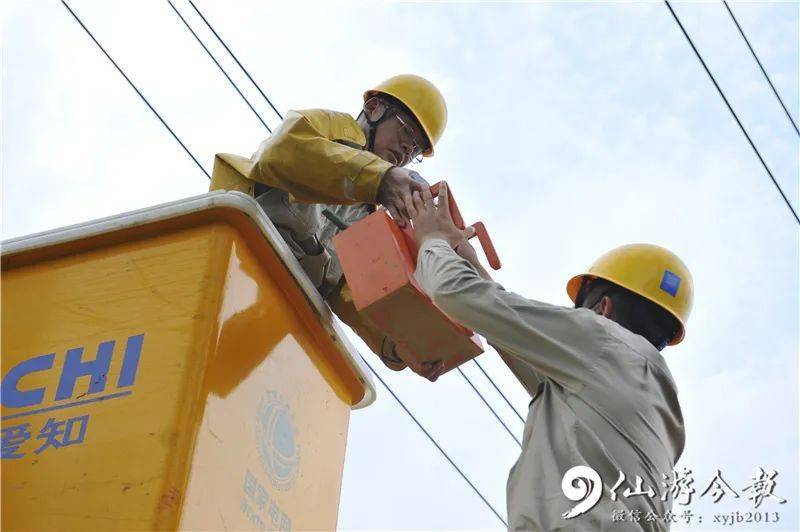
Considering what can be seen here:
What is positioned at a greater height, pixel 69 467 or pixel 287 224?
pixel 287 224

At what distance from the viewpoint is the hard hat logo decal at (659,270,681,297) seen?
352 centimetres

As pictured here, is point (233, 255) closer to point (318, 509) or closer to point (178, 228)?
point (178, 228)

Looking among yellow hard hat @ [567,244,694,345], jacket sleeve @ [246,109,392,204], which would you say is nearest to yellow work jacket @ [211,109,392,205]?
jacket sleeve @ [246,109,392,204]

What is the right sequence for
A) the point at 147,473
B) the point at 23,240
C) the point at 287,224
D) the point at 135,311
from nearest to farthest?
the point at 147,473 → the point at 135,311 → the point at 23,240 → the point at 287,224

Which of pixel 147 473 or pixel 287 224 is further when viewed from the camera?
pixel 287 224

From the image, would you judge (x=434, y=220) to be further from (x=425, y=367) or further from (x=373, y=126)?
(x=373, y=126)

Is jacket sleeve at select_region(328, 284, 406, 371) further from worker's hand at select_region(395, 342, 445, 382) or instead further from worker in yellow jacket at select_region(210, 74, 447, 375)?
worker's hand at select_region(395, 342, 445, 382)

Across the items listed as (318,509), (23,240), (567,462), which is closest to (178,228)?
(23,240)

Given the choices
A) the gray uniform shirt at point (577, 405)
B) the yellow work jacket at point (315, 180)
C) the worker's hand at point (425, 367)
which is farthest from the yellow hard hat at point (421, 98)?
the gray uniform shirt at point (577, 405)

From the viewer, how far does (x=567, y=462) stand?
2.54m

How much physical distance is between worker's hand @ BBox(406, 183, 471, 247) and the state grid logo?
1.96 feet

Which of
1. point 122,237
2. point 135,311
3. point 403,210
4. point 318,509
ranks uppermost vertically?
point 403,210

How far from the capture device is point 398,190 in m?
3.27

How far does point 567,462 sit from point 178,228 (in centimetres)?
111
